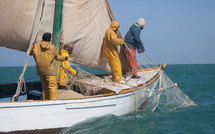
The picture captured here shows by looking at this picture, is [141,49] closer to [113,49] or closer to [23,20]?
[113,49]

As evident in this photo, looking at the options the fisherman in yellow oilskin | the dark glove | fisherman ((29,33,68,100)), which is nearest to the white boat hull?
fisherman ((29,33,68,100))

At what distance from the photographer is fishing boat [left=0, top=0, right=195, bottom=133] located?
4.80 m

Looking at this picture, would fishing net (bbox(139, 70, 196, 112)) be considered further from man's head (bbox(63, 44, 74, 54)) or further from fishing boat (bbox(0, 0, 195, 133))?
man's head (bbox(63, 44, 74, 54))

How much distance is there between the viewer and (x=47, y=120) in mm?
4938

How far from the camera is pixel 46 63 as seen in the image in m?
5.19

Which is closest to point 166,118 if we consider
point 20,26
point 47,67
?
point 47,67

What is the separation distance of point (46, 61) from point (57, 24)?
1514 millimetres

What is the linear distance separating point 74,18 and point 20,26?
1.55m

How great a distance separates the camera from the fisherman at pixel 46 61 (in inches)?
203

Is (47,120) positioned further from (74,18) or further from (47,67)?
(74,18)

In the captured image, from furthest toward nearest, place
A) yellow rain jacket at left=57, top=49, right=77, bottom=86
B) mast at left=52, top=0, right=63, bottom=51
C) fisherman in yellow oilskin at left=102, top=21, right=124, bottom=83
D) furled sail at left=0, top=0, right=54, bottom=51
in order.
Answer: fisherman in yellow oilskin at left=102, top=21, right=124, bottom=83 < yellow rain jacket at left=57, top=49, right=77, bottom=86 < mast at left=52, top=0, right=63, bottom=51 < furled sail at left=0, top=0, right=54, bottom=51

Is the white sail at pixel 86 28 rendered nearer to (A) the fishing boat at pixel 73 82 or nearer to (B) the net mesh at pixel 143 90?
(A) the fishing boat at pixel 73 82

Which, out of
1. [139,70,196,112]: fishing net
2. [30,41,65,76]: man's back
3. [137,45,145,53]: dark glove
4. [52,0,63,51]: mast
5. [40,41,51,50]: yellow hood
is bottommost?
[139,70,196,112]: fishing net

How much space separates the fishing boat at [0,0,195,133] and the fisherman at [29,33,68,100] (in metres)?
0.42
